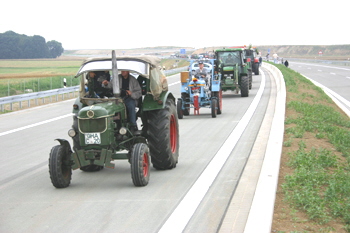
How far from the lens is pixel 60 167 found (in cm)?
935

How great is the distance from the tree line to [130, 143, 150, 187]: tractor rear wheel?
373 ft

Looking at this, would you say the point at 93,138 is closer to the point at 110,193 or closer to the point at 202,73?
the point at 110,193

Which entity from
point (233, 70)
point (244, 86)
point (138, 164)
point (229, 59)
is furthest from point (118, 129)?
point (229, 59)

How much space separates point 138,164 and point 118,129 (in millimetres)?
999

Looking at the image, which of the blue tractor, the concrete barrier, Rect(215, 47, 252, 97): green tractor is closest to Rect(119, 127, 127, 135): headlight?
the concrete barrier

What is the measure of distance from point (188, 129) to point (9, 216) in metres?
10.1

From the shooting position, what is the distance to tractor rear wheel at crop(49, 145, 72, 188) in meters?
9.30

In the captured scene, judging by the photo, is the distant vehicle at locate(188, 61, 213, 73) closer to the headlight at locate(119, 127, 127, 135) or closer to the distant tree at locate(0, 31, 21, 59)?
the headlight at locate(119, 127, 127, 135)

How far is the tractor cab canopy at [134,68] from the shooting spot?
10.2 m

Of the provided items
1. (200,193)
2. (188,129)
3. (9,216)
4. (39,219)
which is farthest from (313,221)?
(188,129)

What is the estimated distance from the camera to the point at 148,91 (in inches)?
423

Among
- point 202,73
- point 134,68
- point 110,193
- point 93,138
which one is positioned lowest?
point 110,193

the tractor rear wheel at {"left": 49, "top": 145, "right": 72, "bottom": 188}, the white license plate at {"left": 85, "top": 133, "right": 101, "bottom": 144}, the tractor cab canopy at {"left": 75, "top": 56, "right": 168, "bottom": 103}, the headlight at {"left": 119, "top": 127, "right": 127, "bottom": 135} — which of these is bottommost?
the tractor rear wheel at {"left": 49, "top": 145, "right": 72, "bottom": 188}

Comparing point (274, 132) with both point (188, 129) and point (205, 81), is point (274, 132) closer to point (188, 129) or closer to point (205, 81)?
point (188, 129)
